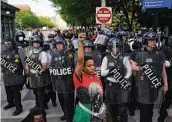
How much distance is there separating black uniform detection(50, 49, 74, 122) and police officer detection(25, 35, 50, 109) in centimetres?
36

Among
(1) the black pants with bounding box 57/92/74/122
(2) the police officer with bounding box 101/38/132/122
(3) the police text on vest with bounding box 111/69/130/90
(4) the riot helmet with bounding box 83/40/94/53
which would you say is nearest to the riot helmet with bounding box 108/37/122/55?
(2) the police officer with bounding box 101/38/132/122

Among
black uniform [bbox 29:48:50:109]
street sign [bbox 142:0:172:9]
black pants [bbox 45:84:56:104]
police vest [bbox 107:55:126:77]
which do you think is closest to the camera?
police vest [bbox 107:55:126:77]

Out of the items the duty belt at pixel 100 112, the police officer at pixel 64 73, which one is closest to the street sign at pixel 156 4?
the police officer at pixel 64 73

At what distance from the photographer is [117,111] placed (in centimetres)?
648

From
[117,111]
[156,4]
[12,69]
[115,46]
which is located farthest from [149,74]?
[156,4]

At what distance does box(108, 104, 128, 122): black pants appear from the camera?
6.18m

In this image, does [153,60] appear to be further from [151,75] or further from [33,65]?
[33,65]

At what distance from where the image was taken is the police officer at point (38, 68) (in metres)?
7.20

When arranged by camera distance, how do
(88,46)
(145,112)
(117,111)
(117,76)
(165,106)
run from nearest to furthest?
(117,76)
(145,112)
(117,111)
(165,106)
(88,46)

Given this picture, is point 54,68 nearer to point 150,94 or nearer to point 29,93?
point 150,94

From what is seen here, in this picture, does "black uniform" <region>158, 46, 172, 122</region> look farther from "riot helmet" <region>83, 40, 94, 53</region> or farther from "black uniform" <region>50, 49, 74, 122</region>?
"black uniform" <region>50, 49, 74, 122</region>

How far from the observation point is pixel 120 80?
615 cm

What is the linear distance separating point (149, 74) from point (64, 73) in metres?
1.65

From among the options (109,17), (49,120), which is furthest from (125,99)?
(109,17)
